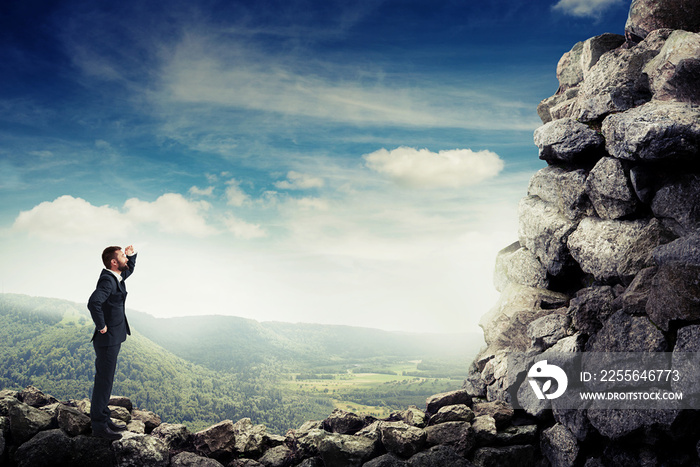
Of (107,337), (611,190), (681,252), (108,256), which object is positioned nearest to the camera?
(681,252)

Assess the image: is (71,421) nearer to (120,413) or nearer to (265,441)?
(120,413)

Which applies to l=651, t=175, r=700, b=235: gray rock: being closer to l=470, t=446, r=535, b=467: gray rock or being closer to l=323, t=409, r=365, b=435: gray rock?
l=470, t=446, r=535, b=467: gray rock

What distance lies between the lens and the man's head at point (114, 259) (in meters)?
12.2

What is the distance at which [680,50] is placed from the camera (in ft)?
45.1

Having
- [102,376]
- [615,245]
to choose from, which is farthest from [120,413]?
[615,245]

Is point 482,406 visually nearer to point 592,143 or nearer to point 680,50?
point 592,143

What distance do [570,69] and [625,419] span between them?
57.0ft

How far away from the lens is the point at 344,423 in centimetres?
1423

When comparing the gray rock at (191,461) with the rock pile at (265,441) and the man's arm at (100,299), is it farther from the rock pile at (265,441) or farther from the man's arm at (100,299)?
the man's arm at (100,299)

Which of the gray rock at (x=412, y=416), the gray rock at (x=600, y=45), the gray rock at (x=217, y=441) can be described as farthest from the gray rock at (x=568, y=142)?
the gray rock at (x=217, y=441)

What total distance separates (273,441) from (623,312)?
12.0 meters

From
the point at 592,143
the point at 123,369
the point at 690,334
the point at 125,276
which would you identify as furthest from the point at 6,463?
the point at 123,369

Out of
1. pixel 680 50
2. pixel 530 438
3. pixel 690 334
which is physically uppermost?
pixel 680 50

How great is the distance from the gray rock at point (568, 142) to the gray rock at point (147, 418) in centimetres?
1822
